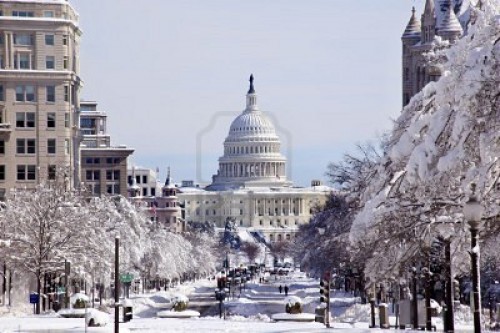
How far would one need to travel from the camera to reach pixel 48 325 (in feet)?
155

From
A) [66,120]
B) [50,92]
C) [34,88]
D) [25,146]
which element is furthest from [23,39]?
[25,146]

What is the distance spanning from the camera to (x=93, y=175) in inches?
7092

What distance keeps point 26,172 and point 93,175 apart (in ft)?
176

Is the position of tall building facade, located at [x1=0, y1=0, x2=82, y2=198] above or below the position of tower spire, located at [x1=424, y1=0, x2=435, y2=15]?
below

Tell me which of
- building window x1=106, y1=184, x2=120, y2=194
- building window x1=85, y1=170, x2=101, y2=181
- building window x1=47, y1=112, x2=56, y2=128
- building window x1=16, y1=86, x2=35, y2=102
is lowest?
building window x1=106, y1=184, x2=120, y2=194

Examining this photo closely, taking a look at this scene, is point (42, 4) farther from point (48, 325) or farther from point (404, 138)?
point (404, 138)

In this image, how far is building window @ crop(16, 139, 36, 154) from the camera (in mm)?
127500

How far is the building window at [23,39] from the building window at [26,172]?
1124 cm

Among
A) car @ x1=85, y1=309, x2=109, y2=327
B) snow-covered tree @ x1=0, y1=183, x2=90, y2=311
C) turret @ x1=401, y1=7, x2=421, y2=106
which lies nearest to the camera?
car @ x1=85, y1=309, x2=109, y2=327

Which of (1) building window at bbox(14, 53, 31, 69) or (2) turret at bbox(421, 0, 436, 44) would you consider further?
(2) turret at bbox(421, 0, 436, 44)

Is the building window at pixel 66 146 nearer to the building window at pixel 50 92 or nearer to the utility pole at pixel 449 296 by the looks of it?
the building window at pixel 50 92

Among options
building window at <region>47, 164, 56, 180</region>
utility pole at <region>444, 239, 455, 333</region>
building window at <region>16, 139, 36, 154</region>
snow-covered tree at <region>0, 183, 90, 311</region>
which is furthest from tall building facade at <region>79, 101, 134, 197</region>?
utility pole at <region>444, 239, 455, 333</region>

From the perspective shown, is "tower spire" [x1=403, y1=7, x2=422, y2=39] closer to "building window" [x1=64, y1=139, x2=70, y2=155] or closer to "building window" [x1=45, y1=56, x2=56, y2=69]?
"building window" [x1=64, y1=139, x2=70, y2=155]

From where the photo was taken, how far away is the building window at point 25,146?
128 metres
